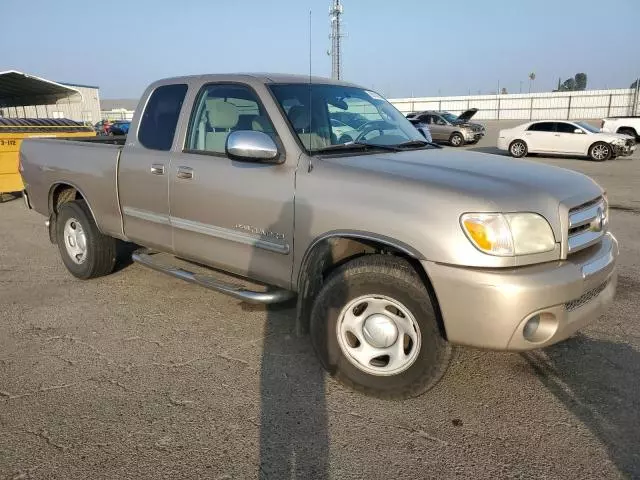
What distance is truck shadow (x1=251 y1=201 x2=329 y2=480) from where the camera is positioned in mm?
2402

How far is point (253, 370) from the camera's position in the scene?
3.30 metres

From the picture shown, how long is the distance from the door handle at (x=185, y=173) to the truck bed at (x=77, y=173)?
2.90 ft

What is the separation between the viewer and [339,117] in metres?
3.82

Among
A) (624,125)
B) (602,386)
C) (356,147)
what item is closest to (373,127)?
(356,147)

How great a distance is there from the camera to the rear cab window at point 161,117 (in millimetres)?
4008

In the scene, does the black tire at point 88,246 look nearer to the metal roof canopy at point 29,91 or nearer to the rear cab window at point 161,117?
the rear cab window at point 161,117

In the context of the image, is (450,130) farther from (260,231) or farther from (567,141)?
(260,231)

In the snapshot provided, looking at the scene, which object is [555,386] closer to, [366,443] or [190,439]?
[366,443]

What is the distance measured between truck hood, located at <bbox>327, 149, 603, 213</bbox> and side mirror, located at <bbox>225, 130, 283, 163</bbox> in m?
0.40

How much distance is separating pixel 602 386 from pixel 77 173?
4654 mm

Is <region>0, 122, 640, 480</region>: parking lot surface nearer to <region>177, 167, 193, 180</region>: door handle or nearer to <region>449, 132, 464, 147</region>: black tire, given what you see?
<region>177, 167, 193, 180</region>: door handle

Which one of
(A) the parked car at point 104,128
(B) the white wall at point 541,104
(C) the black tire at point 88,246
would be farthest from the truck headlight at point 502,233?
(B) the white wall at point 541,104

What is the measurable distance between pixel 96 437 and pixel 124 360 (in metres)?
0.88

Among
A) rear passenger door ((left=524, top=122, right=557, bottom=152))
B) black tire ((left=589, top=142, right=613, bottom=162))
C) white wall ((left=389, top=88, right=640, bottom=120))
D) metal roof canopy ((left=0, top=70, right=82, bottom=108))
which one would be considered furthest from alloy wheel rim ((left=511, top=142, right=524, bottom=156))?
white wall ((left=389, top=88, right=640, bottom=120))
